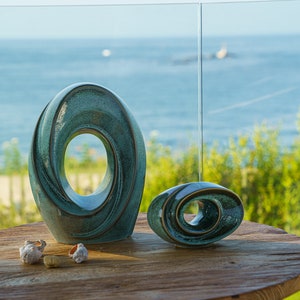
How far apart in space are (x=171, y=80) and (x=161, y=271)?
1982mm

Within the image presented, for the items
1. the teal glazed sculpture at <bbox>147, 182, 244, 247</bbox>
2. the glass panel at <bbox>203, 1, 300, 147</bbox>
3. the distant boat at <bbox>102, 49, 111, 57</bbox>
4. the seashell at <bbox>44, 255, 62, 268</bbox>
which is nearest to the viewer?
the seashell at <bbox>44, 255, 62, 268</bbox>

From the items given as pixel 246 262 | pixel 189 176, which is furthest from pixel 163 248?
pixel 189 176

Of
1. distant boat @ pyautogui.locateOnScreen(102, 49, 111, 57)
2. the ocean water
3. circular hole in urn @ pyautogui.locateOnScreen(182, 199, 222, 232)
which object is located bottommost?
circular hole in urn @ pyautogui.locateOnScreen(182, 199, 222, 232)

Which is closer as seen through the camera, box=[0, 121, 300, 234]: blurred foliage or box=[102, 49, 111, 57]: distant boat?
box=[0, 121, 300, 234]: blurred foliage

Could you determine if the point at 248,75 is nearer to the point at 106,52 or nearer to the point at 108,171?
the point at 106,52

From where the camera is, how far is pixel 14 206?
3725mm

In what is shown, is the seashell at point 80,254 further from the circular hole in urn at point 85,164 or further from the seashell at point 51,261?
the circular hole in urn at point 85,164

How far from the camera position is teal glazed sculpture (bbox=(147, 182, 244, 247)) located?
6.42ft

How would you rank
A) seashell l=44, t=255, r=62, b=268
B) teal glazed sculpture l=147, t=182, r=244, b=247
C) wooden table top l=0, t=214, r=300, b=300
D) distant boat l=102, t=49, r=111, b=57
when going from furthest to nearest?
distant boat l=102, t=49, r=111, b=57 → teal glazed sculpture l=147, t=182, r=244, b=247 → seashell l=44, t=255, r=62, b=268 → wooden table top l=0, t=214, r=300, b=300

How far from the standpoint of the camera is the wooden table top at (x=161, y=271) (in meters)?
1.61

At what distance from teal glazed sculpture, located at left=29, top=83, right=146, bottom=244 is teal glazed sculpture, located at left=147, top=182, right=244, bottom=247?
0.13m

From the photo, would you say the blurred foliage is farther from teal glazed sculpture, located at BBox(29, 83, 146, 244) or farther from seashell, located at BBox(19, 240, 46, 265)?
seashell, located at BBox(19, 240, 46, 265)

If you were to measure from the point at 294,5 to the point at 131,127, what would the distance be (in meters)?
1.65

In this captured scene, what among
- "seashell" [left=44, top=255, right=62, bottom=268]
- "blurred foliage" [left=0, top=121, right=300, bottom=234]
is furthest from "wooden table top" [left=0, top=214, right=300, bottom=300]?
"blurred foliage" [left=0, top=121, right=300, bottom=234]
